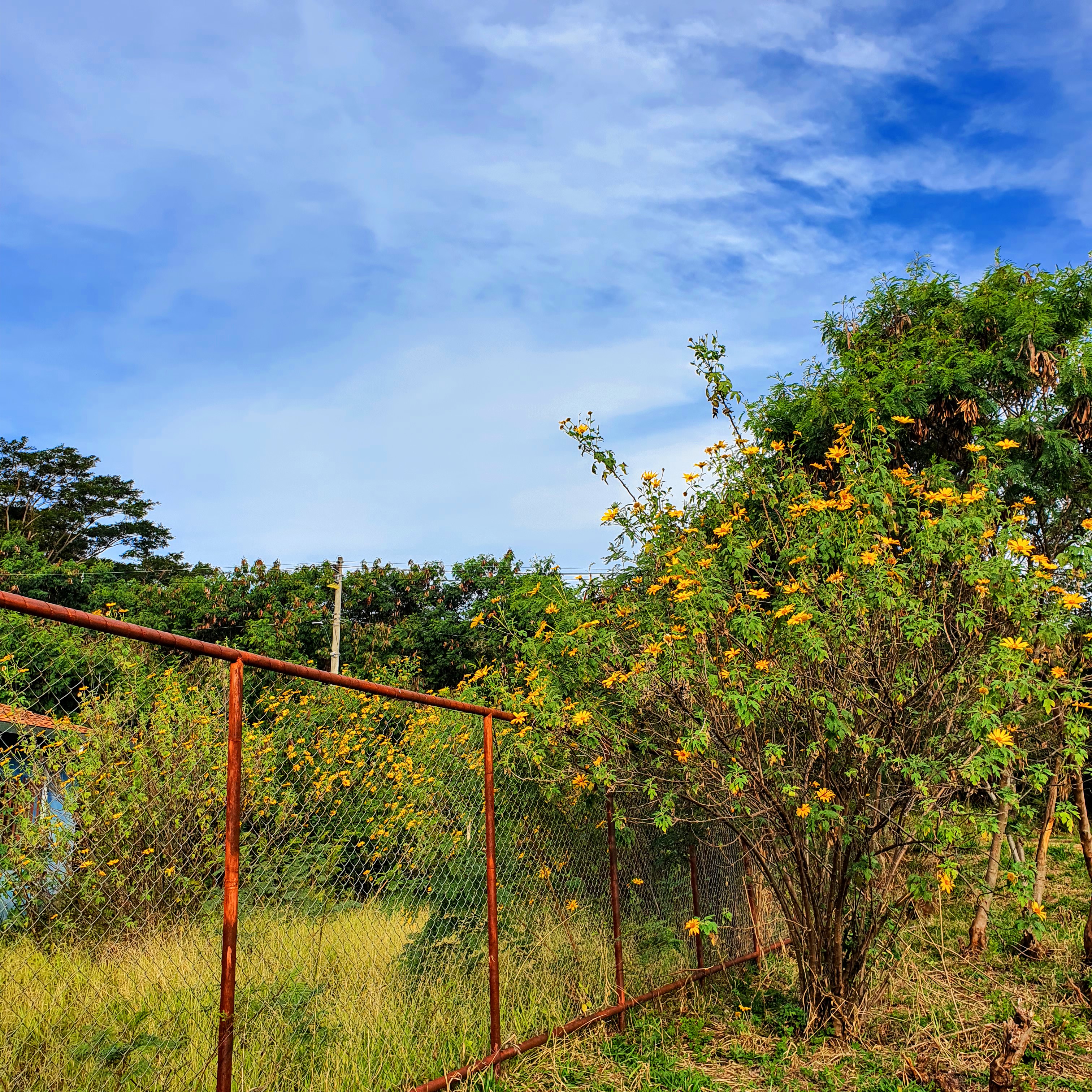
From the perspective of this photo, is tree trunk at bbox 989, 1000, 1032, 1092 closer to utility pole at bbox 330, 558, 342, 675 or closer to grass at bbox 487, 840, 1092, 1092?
grass at bbox 487, 840, 1092, 1092

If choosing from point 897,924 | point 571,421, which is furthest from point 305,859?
point 897,924

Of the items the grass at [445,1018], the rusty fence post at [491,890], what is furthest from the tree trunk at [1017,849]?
the rusty fence post at [491,890]

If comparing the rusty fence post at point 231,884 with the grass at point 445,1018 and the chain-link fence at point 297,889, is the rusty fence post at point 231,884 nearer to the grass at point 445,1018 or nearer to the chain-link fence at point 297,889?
the chain-link fence at point 297,889

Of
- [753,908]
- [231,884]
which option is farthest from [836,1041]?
[231,884]

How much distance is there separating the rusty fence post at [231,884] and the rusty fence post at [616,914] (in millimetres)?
2926

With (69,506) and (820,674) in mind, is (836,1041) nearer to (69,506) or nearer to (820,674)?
(820,674)

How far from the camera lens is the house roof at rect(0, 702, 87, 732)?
3818mm

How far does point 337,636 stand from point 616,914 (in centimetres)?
1433

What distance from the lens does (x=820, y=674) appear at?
4668mm

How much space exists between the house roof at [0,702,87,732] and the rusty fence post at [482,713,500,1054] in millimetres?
1982

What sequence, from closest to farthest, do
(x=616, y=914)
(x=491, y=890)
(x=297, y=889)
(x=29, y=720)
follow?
1. (x=491, y=890)
2. (x=29, y=720)
3. (x=616, y=914)
4. (x=297, y=889)

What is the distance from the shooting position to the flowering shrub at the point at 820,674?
447 cm

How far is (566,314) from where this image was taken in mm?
8336

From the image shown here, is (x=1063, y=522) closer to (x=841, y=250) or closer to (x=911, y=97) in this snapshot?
(x=841, y=250)
